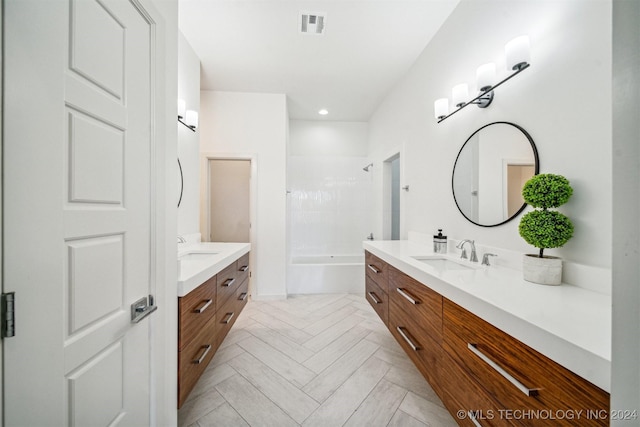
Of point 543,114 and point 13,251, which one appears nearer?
point 13,251

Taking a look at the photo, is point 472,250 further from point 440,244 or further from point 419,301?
point 419,301

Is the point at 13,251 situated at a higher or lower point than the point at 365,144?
lower

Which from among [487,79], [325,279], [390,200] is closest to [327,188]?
[390,200]

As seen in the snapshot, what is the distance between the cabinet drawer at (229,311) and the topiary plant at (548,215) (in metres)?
1.82

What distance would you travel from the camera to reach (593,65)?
968 millimetres

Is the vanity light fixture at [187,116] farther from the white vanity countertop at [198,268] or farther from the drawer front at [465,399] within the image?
the drawer front at [465,399]

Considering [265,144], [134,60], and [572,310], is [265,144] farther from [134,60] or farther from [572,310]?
[572,310]

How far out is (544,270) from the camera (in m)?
1.05

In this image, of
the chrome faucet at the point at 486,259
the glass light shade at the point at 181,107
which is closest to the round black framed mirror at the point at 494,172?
the chrome faucet at the point at 486,259

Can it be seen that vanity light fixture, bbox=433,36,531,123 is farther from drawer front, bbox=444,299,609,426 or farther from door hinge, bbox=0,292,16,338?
door hinge, bbox=0,292,16,338

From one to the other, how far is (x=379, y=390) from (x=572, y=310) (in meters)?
1.25

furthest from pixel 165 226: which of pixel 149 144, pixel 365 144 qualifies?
pixel 365 144

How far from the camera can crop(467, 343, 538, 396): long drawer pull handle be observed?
68 centimetres

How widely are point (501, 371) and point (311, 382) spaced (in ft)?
4.16
